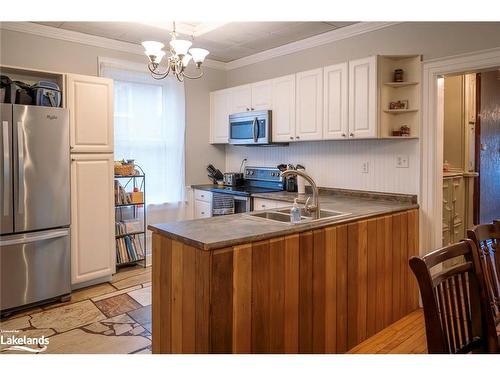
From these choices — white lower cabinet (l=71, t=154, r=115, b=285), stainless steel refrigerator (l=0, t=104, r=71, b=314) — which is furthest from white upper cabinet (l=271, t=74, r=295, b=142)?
stainless steel refrigerator (l=0, t=104, r=71, b=314)

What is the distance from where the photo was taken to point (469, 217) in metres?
4.07

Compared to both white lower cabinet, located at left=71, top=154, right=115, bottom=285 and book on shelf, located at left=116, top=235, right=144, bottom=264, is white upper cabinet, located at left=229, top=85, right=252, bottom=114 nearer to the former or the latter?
white lower cabinet, located at left=71, top=154, right=115, bottom=285

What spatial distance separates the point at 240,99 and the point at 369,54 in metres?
1.56

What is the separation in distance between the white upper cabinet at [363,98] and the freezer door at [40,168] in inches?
95.4

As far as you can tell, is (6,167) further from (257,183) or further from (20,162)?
(257,183)

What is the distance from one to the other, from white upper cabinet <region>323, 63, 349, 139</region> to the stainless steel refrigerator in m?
2.26

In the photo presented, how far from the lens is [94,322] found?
2852 millimetres

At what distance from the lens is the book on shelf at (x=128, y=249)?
158 inches

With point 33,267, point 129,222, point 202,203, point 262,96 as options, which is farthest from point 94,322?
point 262,96

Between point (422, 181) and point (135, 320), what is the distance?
2.53m

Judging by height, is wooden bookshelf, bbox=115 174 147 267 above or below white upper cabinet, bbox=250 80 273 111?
below

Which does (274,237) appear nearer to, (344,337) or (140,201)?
(344,337)

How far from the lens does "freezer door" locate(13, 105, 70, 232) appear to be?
293 cm
